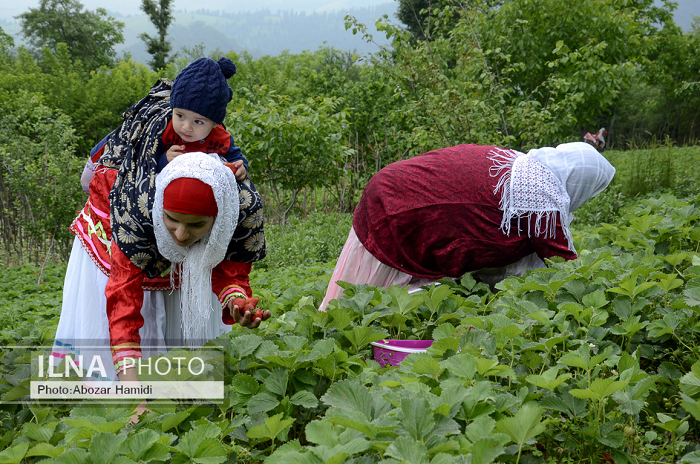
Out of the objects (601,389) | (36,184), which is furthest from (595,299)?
(36,184)

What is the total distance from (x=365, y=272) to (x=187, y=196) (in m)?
1.56

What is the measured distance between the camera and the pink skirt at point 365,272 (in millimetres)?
3097

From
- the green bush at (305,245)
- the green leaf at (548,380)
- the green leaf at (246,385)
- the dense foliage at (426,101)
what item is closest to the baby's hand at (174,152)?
the green leaf at (246,385)

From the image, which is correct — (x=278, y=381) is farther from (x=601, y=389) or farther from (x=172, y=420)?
(x=601, y=389)

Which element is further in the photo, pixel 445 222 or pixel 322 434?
pixel 445 222

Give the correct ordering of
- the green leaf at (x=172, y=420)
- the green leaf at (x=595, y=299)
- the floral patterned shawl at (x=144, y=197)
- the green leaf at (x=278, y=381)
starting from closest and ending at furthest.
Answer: the green leaf at (x=172, y=420), the green leaf at (x=278, y=381), the green leaf at (x=595, y=299), the floral patterned shawl at (x=144, y=197)

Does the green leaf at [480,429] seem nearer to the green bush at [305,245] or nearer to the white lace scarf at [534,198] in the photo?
the white lace scarf at [534,198]

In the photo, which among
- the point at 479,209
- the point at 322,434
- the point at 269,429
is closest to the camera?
the point at 322,434

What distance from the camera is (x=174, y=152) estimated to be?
2.03 meters

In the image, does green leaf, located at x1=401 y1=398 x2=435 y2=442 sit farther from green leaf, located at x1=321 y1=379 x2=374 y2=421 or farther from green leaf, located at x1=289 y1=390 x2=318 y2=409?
green leaf, located at x1=289 y1=390 x2=318 y2=409

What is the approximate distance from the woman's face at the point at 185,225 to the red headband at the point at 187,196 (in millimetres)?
23

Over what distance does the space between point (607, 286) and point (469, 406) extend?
0.96 meters

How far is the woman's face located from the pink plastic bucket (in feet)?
2.31

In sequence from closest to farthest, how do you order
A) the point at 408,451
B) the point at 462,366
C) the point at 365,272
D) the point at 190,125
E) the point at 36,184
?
1. the point at 408,451
2. the point at 462,366
3. the point at 190,125
4. the point at 365,272
5. the point at 36,184
